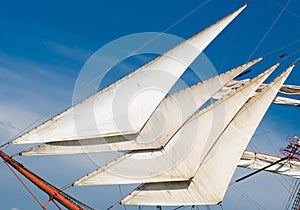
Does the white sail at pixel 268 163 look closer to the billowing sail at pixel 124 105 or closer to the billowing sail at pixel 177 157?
the billowing sail at pixel 177 157

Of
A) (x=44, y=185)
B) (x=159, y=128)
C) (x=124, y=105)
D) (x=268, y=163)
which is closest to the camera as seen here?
(x=124, y=105)

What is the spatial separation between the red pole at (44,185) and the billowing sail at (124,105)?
9.36ft

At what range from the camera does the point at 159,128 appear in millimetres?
24625

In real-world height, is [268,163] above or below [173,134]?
above

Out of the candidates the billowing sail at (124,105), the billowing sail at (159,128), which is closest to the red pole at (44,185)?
the billowing sail at (159,128)

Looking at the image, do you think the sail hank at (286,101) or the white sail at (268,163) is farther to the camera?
the white sail at (268,163)

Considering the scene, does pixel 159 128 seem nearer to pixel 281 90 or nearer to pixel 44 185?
pixel 44 185

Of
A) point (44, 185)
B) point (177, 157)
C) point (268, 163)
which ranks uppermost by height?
point (268, 163)

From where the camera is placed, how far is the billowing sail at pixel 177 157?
79.6 feet

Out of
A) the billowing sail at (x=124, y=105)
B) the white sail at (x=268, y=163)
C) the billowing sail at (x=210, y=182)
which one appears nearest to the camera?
the billowing sail at (x=124, y=105)

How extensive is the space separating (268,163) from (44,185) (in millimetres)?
17790

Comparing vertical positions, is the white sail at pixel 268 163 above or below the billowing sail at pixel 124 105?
above

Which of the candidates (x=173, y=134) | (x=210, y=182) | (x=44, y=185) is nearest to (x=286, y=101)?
(x=210, y=182)

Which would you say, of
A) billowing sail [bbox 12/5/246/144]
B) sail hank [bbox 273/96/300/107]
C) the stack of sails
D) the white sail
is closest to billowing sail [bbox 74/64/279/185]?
the stack of sails
